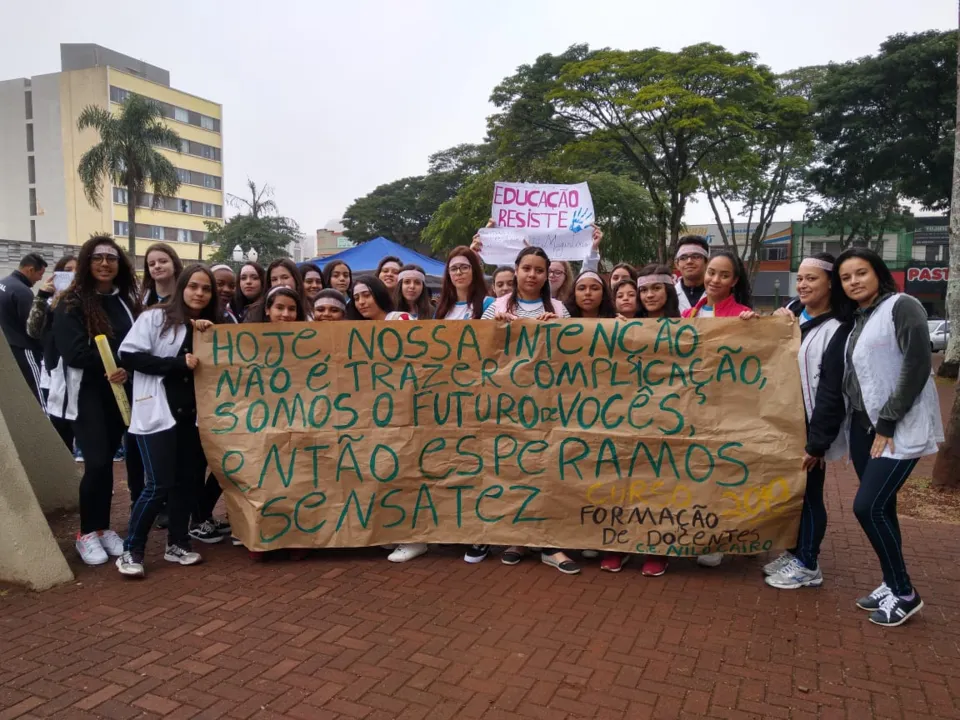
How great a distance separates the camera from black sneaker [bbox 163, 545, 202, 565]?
4.70 metres

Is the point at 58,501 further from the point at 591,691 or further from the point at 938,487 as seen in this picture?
the point at 938,487

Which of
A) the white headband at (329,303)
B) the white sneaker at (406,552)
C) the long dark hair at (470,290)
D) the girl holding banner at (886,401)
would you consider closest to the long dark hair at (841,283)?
the girl holding banner at (886,401)

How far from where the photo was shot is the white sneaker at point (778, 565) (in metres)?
4.39

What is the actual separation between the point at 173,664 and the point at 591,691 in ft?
6.13

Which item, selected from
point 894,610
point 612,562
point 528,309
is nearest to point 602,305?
point 528,309

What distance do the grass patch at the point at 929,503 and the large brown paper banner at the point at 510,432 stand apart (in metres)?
2.10

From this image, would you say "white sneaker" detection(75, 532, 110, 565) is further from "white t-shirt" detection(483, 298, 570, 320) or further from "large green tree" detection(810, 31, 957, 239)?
"large green tree" detection(810, 31, 957, 239)

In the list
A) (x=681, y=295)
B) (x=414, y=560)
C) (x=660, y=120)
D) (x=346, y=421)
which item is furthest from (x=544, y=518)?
(x=660, y=120)

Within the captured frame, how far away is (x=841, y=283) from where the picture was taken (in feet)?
13.2

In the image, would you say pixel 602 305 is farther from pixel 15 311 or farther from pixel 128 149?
pixel 128 149

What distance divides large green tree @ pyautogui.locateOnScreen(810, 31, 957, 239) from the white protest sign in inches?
807

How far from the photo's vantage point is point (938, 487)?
6.23m

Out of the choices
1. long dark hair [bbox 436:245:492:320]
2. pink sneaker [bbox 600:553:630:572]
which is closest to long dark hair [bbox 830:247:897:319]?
pink sneaker [bbox 600:553:630:572]

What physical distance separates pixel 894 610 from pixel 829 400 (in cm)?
108
